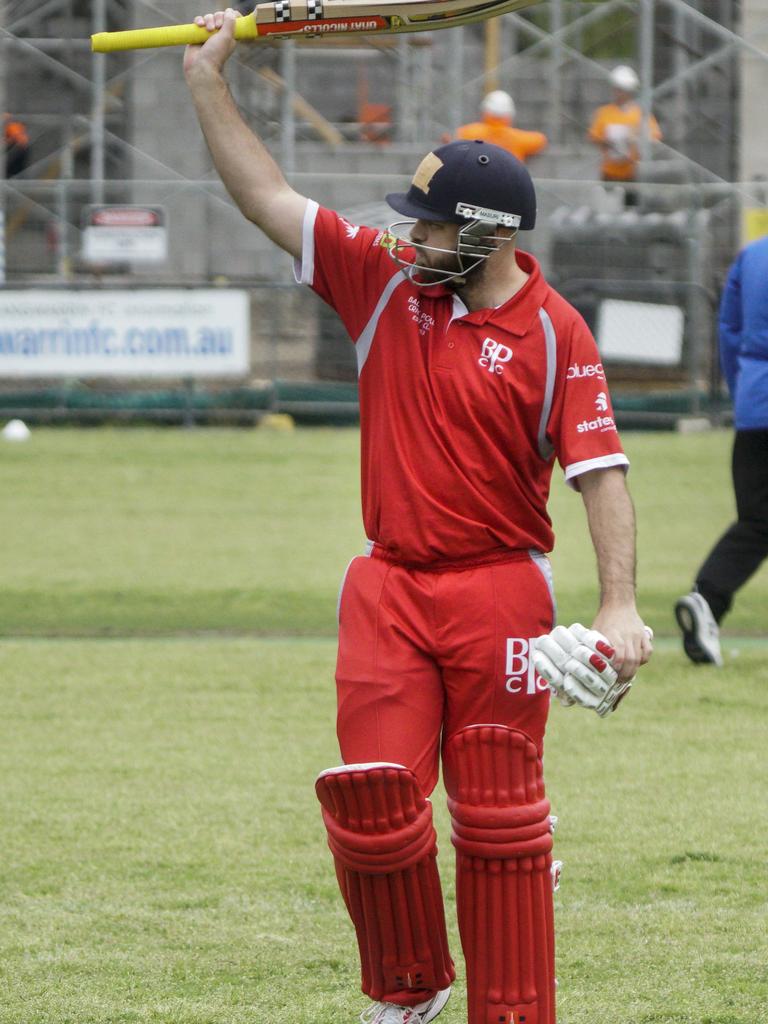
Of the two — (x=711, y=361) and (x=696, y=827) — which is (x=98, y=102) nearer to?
(x=711, y=361)

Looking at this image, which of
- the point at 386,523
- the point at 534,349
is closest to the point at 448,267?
the point at 534,349

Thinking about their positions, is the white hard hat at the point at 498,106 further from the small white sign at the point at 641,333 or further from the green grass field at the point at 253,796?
the green grass field at the point at 253,796

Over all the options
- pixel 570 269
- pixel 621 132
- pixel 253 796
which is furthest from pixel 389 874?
pixel 621 132

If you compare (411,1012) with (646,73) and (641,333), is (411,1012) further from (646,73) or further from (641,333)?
(646,73)

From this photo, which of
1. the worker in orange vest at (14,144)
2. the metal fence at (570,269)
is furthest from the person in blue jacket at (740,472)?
the worker in orange vest at (14,144)

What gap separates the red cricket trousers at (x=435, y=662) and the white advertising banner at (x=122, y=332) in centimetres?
1418

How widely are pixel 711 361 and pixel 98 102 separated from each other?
713cm

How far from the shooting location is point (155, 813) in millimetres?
6445

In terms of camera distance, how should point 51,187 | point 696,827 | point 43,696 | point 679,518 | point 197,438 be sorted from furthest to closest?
point 51,187 < point 197,438 < point 679,518 < point 43,696 < point 696,827

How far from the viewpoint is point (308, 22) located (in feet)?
15.1

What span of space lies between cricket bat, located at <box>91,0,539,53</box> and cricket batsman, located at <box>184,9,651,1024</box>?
115mm

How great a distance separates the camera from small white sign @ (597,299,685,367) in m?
18.6

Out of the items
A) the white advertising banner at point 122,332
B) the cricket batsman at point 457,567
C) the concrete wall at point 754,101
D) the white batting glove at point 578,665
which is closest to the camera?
the white batting glove at point 578,665

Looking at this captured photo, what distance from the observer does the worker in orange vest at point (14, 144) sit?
2134 centimetres
